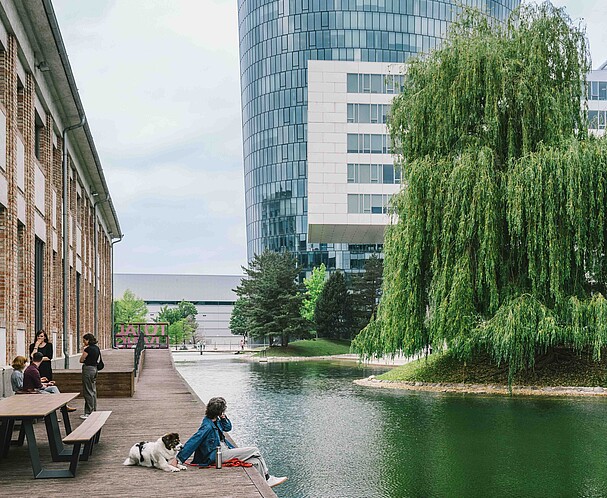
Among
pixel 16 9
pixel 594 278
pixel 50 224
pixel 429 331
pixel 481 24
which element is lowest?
pixel 429 331

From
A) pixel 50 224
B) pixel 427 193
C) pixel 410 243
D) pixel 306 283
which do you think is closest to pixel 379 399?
pixel 410 243

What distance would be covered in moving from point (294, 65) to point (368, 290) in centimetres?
4593

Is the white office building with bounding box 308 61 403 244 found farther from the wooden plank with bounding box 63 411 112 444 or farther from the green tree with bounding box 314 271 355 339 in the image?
the wooden plank with bounding box 63 411 112 444

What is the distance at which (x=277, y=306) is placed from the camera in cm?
7612

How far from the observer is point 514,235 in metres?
26.9

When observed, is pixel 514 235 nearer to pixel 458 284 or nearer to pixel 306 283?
pixel 458 284

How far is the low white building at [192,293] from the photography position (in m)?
130

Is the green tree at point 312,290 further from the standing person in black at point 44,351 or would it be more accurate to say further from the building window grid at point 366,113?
the standing person in black at point 44,351

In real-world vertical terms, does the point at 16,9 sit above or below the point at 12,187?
above

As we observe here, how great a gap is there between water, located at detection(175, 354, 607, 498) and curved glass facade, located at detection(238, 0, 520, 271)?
85.4 m

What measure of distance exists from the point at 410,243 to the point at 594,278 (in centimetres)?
643

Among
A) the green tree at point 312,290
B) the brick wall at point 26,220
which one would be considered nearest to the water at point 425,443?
the brick wall at point 26,220

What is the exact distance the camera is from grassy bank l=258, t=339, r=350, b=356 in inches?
2849

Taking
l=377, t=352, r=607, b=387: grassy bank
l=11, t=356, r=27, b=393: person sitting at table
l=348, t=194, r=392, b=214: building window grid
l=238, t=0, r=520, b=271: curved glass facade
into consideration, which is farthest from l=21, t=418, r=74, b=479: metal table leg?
l=238, t=0, r=520, b=271: curved glass facade
